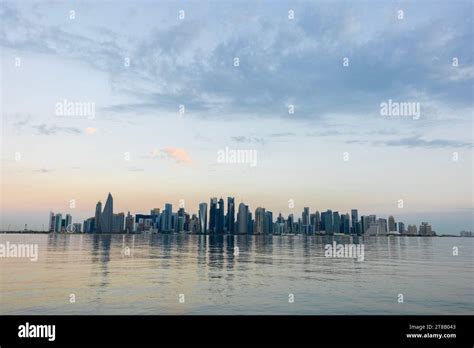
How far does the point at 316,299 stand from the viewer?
111 feet

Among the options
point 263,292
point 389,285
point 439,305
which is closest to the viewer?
point 439,305
